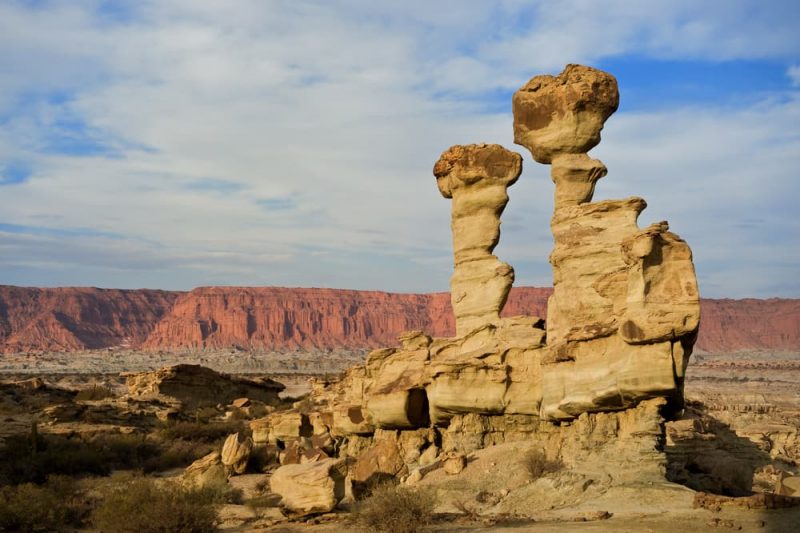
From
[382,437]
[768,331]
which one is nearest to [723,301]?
[768,331]

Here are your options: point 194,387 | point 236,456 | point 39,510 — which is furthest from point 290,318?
point 39,510

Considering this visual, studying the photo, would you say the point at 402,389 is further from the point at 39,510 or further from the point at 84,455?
the point at 84,455

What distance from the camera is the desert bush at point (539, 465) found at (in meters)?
14.5

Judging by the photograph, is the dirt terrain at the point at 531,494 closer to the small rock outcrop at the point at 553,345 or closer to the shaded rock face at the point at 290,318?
the small rock outcrop at the point at 553,345

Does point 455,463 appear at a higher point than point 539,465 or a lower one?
lower

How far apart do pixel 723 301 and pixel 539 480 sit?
15868cm

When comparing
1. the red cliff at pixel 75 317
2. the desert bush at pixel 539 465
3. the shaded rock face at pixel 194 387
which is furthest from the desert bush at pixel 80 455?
the red cliff at pixel 75 317

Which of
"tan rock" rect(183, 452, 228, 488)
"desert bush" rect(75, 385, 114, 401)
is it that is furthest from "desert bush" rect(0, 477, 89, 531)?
"desert bush" rect(75, 385, 114, 401)

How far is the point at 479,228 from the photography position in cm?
1880

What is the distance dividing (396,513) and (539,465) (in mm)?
3435

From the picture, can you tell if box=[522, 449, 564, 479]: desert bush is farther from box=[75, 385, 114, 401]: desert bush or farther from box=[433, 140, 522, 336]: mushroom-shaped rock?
box=[75, 385, 114, 401]: desert bush

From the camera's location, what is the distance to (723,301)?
160375mm

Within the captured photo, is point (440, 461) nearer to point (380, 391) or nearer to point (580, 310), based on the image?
point (380, 391)

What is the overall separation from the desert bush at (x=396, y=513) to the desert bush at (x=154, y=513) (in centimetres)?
250
